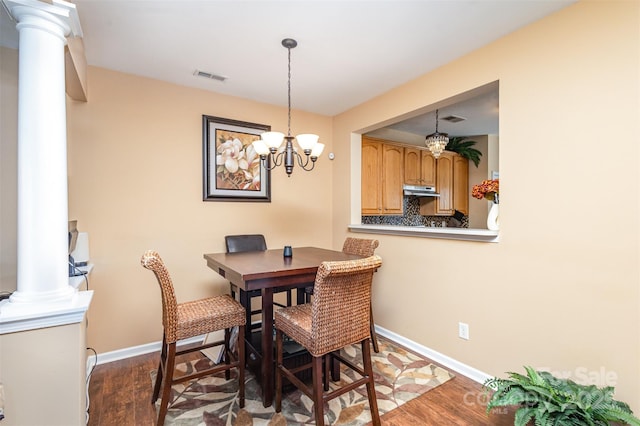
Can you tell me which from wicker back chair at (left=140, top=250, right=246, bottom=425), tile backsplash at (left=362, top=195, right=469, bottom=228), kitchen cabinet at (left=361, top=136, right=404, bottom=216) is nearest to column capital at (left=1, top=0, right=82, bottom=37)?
wicker back chair at (left=140, top=250, right=246, bottom=425)

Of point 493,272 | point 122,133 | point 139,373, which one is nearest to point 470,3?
point 493,272

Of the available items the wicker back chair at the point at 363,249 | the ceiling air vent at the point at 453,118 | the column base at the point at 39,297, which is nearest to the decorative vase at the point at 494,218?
the wicker back chair at the point at 363,249

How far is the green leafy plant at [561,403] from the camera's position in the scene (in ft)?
4.95

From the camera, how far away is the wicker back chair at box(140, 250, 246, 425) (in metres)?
1.74

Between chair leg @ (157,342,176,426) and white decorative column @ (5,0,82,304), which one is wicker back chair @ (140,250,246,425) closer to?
chair leg @ (157,342,176,426)

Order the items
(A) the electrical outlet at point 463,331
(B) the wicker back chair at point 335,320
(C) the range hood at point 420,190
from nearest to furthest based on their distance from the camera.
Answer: (B) the wicker back chair at point 335,320, (A) the electrical outlet at point 463,331, (C) the range hood at point 420,190

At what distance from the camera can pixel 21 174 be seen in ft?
4.66

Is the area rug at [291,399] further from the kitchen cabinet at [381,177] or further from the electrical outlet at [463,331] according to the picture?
the kitchen cabinet at [381,177]

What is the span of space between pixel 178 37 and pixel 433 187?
3823 mm

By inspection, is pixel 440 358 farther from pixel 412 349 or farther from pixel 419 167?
pixel 419 167

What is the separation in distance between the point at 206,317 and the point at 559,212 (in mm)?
2304

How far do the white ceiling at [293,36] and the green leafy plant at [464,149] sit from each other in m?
2.45

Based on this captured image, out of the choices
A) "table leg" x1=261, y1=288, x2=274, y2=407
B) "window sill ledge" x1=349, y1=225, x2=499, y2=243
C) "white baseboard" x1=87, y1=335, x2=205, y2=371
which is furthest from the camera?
"white baseboard" x1=87, y1=335, x2=205, y2=371

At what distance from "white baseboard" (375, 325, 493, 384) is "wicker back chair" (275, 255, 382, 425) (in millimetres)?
1028
